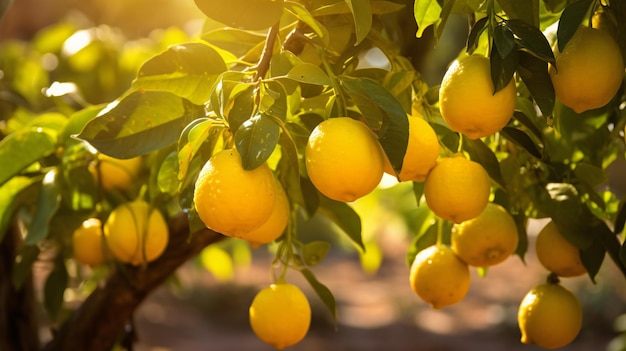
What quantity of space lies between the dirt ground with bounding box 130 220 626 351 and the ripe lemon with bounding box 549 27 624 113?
3.79m

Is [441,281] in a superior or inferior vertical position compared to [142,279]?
superior

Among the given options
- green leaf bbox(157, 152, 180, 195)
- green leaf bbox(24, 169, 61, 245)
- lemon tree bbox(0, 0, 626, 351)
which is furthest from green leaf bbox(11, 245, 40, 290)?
green leaf bbox(157, 152, 180, 195)

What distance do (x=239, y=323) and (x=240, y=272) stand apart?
3.75ft

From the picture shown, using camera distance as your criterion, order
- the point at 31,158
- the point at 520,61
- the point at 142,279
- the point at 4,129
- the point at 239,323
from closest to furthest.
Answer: the point at 520,61
the point at 31,158
the point at 142,279
the point at 4,129
the point at 239,323

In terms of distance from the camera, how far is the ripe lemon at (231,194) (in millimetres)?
521

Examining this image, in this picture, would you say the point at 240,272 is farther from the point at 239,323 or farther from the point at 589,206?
the point at 589,206

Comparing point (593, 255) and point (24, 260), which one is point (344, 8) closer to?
point (593, 255)

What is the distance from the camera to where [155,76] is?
658 mm

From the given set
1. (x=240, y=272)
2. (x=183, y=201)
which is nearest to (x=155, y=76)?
(x=183, y=201)

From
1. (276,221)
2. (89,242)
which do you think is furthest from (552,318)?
(89,242)

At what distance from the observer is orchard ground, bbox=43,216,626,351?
191 inches

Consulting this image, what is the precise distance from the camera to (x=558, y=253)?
2.31 ft

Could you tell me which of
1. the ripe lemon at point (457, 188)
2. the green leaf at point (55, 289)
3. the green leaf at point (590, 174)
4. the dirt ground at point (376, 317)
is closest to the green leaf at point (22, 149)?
the green leaf at point (55, 289)

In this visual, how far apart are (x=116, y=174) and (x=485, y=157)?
46cm
